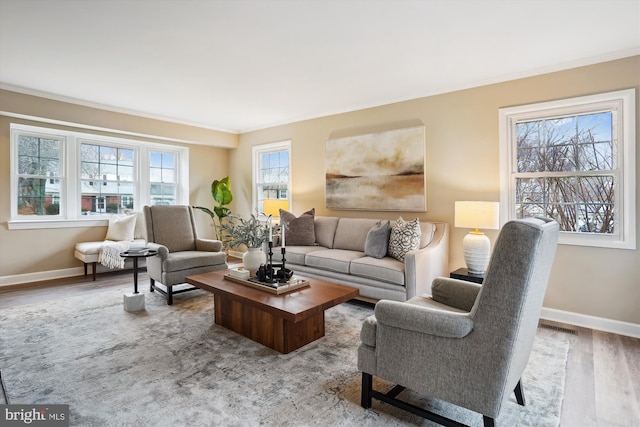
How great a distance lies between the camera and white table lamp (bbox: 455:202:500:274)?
3.25 meters

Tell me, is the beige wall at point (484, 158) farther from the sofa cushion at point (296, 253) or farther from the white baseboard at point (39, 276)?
the white baseboard at point (39, 276)

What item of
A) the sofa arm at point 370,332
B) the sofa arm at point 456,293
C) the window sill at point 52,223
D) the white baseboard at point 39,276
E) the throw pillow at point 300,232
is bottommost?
the white baseboard at point 39,276

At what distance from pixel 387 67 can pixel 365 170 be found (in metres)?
1.56

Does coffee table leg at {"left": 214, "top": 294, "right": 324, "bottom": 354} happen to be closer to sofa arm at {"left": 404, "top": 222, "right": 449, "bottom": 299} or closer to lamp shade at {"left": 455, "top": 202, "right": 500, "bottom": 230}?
sofa arm at {"left": 404, "top": 222, "right": 449, "bottom": 299}

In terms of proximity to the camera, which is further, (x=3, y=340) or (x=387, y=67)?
(x=387, y=67)

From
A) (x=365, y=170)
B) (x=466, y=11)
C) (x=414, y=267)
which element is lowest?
(x=414, y=267)

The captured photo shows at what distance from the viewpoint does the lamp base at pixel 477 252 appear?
333cm

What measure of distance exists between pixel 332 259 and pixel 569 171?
257cm

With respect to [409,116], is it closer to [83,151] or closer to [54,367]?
[54,367]

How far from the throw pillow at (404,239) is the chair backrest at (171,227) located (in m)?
2.66

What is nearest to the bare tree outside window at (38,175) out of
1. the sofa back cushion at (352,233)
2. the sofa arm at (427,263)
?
the sofa back cushion at (352,233)

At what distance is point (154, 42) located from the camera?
113 inches

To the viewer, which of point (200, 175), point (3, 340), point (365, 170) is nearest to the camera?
point (3, 340)

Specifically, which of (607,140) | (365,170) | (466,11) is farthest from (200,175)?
(607,140)
